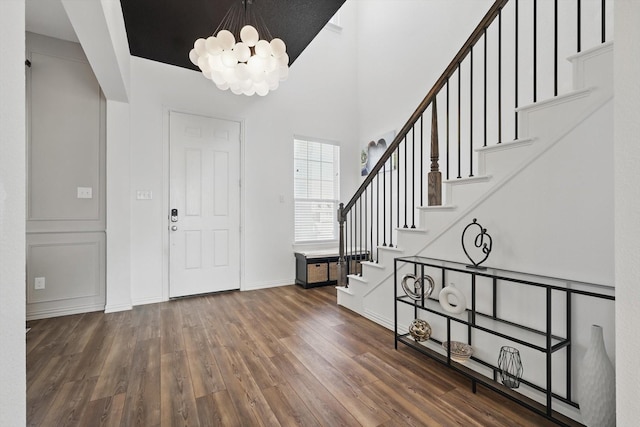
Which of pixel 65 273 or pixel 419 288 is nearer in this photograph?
pixel 419 288

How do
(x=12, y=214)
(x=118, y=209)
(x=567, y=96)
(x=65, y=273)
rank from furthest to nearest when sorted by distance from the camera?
(x=118, y=209), (x=65, y=273), (x=567, y=96), (x=12, y=214)

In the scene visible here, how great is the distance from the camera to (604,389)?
4.20ft

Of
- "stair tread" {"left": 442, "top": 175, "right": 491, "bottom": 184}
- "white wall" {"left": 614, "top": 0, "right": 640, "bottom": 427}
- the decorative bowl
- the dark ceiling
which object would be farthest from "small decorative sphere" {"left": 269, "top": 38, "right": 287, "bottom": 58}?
the decorative bowl

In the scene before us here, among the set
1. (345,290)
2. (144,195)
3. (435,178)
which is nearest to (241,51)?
(435,178)

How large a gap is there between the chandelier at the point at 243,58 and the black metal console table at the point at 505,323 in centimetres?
196

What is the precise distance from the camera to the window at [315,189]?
4.54m

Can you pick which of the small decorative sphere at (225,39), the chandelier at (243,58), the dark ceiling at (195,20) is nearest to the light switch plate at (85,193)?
the dark ceiling at (195,20)

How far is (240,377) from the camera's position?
189cm

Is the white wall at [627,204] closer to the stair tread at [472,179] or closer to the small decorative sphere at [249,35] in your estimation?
the stair tread at [472,179]

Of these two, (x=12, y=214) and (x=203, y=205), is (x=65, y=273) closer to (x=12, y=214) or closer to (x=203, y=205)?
(x=203, y=205)

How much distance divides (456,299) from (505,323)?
284 mm

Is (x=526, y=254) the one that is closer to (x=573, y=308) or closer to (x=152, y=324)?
(x=573, y=308)

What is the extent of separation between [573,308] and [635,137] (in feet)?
3.75

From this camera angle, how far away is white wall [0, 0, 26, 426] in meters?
0.62
